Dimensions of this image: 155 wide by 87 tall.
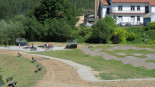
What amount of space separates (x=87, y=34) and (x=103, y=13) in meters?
11.6

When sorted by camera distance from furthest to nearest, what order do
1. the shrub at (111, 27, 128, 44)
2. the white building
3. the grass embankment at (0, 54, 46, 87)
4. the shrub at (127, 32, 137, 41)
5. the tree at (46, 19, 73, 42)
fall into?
1. the white building
2. the tree at (46, 19, 73, 42)
3. the shrub at (127, 32, 137, 41)
4. the shrub at (111, 27, 128, 44)
5. the grass embankment at (0, 54, 46, 87)

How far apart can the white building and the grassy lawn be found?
90.1 ft

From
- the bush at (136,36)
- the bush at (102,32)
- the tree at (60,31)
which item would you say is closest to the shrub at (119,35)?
the bush at (102,32)

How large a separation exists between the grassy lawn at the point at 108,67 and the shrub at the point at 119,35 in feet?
53.6

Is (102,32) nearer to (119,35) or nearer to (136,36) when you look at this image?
(119,35)

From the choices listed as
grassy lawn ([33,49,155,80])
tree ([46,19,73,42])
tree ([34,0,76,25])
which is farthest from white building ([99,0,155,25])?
grassy lawn ([33,49,155,80])

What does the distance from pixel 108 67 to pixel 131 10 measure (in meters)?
42.2

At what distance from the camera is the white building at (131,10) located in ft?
228

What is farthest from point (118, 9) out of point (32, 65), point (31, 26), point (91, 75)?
point (91, 75)

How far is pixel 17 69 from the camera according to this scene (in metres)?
34.0

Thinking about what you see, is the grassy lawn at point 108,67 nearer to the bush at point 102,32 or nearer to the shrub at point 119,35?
the bush at point 102,32

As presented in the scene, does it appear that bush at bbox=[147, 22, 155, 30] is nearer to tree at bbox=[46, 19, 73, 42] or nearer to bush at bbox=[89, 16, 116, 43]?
bush at bbox=[89, 16, 116, 43]

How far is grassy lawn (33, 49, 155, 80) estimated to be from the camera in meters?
24.9

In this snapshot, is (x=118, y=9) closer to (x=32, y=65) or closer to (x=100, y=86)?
(x=32, y=65)
